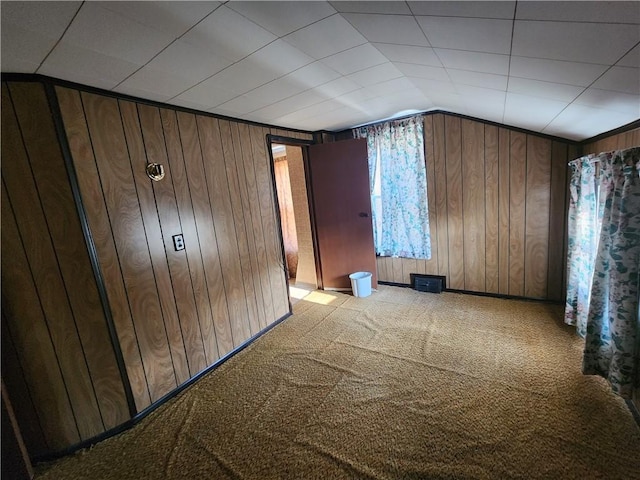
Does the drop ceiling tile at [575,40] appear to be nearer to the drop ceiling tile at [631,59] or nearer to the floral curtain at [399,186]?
the drop ceiling tile at [631,59]

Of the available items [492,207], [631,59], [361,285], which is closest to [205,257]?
[361,285]

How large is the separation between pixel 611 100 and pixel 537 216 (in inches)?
63.4

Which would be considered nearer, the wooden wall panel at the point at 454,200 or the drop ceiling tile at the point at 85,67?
the drop ceiling tile at the point at 85,67

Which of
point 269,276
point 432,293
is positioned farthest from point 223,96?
point 432,293

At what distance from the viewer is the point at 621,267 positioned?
4.65 ft

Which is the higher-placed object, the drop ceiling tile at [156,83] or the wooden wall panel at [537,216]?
the drop ceiling tile at [156,83]

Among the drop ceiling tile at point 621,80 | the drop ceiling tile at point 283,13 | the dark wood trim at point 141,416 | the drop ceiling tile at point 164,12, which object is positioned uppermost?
the drop ceiling tile at point 164,12

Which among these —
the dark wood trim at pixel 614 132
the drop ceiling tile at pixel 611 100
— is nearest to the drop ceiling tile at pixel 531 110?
the drop ceiling tile at pixel 611 100

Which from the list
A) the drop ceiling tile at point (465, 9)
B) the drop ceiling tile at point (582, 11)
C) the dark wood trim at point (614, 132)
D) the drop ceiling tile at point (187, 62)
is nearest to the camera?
the drop ceiling tile at point (582, 11)

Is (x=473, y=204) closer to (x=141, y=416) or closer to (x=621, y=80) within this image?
(x=621, y=80)

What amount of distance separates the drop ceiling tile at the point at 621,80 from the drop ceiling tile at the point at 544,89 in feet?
0.38

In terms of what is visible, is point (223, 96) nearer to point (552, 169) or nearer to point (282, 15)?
point (282, 15)

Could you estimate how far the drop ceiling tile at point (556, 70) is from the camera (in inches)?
44.7

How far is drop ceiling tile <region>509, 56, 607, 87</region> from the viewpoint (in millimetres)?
1135
